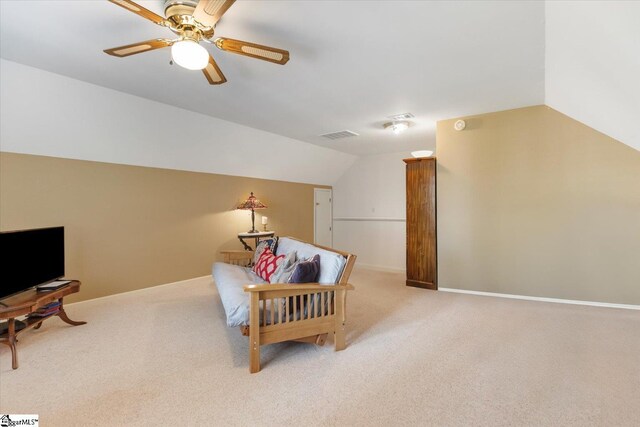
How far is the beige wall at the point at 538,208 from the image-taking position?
3201mm

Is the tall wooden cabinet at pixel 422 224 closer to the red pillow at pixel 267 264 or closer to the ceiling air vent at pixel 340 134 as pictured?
the ceiling air vent at pixel 340 134

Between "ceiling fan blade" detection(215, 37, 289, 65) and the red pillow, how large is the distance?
1.86 metres

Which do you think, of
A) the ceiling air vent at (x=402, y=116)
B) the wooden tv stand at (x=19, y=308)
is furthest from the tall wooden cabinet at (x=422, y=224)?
the wooden tv stand at (x=19, y=308)

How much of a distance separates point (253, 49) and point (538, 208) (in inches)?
147

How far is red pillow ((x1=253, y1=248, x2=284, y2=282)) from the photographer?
296cm

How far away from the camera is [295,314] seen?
2189 millimetres

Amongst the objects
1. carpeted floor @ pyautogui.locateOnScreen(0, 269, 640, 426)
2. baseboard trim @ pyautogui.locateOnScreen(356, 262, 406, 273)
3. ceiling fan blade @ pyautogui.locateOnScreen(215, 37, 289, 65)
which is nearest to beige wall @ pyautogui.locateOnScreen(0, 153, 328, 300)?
carpeted floor @ pyautogui.locateOnScreen(0, 269, 640, 426)

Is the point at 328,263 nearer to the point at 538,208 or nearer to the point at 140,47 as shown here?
the point at 140,47

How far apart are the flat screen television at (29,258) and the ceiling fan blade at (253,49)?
7.51 feet

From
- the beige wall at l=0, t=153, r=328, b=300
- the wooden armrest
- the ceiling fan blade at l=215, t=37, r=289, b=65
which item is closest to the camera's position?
the ceiling fan blade at l=215, t=37, r=289, b=65

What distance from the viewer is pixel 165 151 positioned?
3969 millimetres

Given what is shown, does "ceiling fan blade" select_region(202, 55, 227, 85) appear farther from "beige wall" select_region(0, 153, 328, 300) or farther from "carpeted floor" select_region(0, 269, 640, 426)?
"beige wall" select_region(0, 153, 328, 300)

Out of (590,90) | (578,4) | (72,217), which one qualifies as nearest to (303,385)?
(578,4)

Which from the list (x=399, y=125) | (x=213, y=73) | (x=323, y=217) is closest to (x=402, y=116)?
(x=399, y=125)
